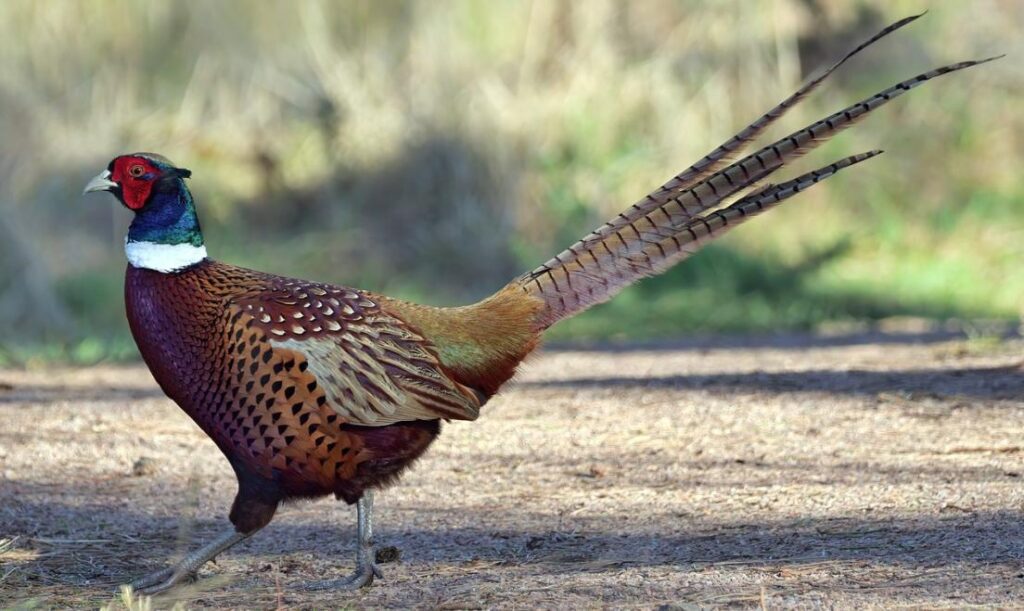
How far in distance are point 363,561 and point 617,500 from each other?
1.22 metres

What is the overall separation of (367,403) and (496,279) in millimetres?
7357

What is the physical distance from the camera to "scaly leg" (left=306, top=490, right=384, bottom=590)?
14.3ft

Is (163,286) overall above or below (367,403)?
above

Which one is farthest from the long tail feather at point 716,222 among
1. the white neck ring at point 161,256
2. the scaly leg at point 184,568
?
the scaly leg at point 184,568

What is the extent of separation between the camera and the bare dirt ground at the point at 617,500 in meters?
4.12

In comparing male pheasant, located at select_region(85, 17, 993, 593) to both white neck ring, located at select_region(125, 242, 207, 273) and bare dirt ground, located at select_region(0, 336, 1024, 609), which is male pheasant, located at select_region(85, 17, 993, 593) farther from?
bare dirt ground, located at select_region(0, 336, 1024, 609)

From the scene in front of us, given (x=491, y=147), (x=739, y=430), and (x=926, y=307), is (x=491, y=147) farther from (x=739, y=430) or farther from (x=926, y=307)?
(x=739, y=430)

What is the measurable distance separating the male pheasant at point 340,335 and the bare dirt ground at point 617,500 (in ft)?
1.06

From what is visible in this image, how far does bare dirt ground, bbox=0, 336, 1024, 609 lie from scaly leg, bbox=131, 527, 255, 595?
94mm

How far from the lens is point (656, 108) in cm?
1313

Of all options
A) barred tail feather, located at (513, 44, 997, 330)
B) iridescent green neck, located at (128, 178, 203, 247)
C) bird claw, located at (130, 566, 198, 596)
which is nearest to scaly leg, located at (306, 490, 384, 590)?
bird claw, located at (130, 566, 198, 596)

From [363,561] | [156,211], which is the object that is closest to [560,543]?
[363,561]

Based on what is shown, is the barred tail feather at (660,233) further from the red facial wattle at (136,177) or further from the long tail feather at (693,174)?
the red facial wattle at (136,177)

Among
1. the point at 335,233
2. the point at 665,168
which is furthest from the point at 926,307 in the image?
the point at 335,233
